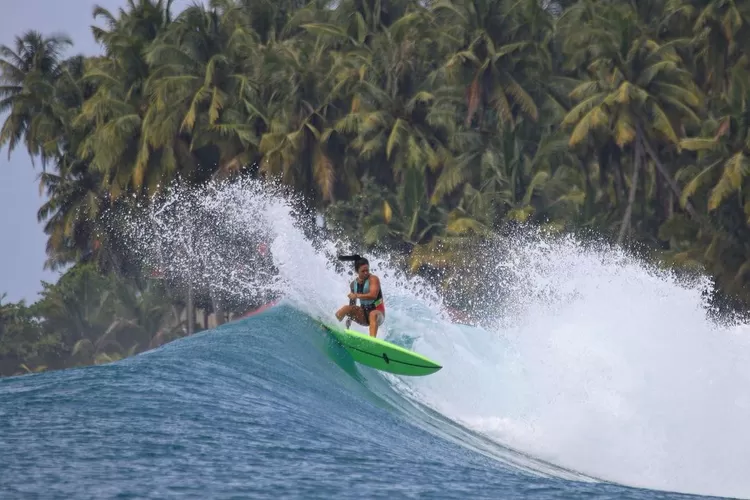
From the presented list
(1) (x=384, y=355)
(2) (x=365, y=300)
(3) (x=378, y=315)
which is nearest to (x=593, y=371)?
(1) (x=384, y=355)

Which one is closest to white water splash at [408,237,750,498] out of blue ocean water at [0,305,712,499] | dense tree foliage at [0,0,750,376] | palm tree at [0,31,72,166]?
blue ocean water at [0,305,712,499]

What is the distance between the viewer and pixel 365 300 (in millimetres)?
17266

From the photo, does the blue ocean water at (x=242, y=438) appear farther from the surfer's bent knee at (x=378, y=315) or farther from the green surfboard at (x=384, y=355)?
the surfer's bent knee at (x=378, y=315)

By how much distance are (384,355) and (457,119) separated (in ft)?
97.3

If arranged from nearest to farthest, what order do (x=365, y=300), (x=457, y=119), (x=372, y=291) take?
(x=372, y=291), (x=365, y=300), (x=457, y=119)

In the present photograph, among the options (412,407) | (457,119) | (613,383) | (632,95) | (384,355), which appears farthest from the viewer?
(457,119)

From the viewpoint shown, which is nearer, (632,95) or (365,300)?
(365,300)

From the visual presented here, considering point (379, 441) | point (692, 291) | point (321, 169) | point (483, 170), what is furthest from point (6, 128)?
point (379, 441)

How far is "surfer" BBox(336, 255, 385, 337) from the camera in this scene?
1708 centimetres

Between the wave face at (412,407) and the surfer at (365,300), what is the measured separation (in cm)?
87

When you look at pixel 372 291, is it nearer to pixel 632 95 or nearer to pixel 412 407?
pixel 412 407

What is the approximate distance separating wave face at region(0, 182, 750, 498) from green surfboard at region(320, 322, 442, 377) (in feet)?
1.40

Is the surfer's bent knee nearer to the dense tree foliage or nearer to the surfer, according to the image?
the surfer

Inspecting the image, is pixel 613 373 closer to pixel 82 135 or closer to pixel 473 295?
pixel 473 295
